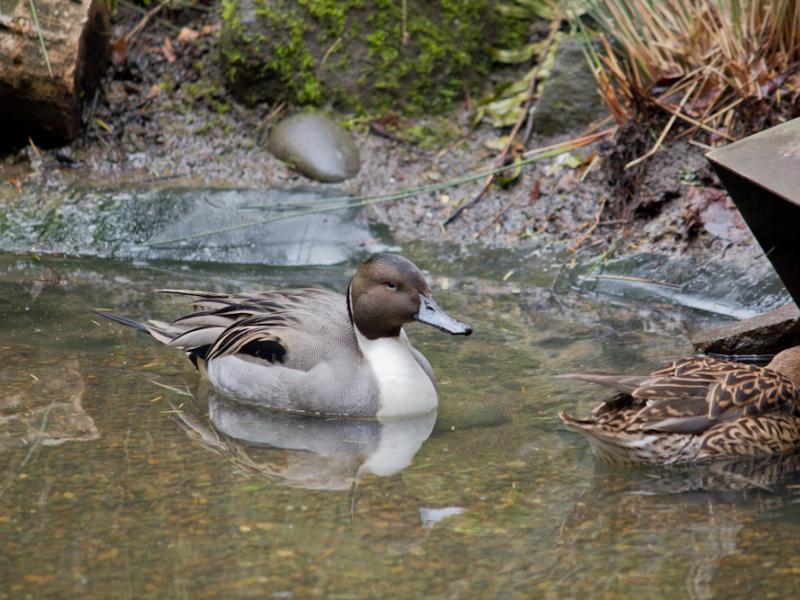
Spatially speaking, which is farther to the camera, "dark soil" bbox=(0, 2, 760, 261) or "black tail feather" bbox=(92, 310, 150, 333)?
"dark soil" bbox=(0, 2, 760, 261)

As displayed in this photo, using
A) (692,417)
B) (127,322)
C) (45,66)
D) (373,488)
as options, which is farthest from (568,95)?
(373,488)

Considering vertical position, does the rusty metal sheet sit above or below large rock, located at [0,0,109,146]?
above

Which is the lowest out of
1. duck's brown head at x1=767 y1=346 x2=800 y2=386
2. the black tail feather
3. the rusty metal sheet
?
the black tail feather

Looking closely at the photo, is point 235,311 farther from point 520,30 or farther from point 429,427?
point 520,30

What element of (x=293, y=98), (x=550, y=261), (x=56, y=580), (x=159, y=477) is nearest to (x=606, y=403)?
(x=159, y=477)

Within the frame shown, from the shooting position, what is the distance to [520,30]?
410 inches

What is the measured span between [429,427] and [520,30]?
19.7 ft

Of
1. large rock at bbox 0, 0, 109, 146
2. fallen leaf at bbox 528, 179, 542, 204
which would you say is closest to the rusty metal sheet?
fallen leaf at bbox 528, 179, 542, 204

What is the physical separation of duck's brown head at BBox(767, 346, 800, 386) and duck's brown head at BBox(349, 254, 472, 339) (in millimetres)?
1573

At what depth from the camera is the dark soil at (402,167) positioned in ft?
26.2

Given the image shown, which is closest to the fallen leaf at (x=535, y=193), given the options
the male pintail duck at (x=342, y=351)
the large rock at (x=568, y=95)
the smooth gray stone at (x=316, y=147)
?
the large rock at (x=568, y=95)

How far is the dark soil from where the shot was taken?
7.99 meters

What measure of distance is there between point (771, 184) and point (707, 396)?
3.20 feet

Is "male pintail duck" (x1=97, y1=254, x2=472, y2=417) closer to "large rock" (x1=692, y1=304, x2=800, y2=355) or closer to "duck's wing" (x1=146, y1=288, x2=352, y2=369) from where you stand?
"duck's wing" (x1=146, y1=288, x2=352, y2=369)
